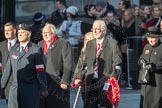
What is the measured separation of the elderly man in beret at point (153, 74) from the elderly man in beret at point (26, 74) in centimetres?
209

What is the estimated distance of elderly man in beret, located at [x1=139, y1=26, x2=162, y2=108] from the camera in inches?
460

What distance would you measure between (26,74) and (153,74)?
2.53 m

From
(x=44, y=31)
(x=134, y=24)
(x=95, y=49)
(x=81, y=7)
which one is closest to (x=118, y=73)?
(x=95, y=49)

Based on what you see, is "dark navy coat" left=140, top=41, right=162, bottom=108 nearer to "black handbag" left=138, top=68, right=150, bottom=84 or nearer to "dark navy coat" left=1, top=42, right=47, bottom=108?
"black handbag" left=138, top=68, right=150, bottom=84

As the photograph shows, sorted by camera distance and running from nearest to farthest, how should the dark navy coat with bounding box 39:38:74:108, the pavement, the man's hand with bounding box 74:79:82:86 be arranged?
the dark navy coat with bounding box 39:38:74:108 → the man's hand with bounding box 74:79:82:86 → the pavement

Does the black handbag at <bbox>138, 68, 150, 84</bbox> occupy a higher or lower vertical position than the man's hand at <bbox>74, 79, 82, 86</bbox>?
higher

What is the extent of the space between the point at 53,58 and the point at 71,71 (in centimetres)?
42

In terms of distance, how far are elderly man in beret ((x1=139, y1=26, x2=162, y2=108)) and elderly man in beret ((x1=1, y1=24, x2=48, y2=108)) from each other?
209 cm

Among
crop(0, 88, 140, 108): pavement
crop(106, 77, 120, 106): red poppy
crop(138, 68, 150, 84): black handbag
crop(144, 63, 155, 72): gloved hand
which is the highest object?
crop(144, 63, 155, 72): gloved hand

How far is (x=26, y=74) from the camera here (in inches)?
414

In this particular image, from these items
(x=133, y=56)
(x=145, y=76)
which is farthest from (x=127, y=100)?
(x=145, y=76)

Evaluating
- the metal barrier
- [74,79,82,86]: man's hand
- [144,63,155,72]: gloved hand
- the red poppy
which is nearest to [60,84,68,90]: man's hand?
[74,79,82,86]: man's hand

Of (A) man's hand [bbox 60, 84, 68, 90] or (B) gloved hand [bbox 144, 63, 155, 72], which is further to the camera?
(A) man's hand [bbox 60, 84, 68, 90]

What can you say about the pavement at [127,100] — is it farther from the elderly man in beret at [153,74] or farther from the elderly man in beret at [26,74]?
the elderly man in beret at [26,74]
